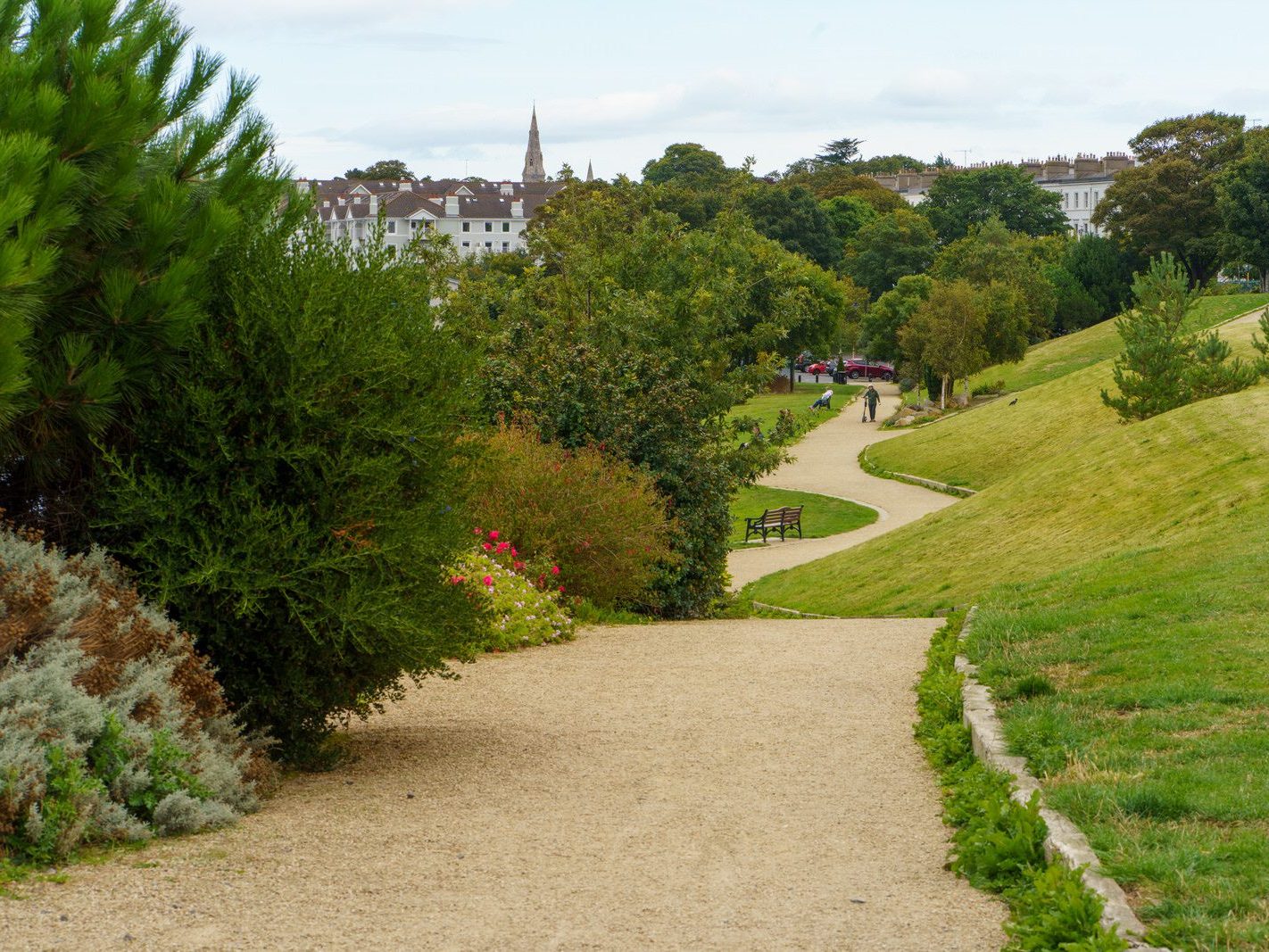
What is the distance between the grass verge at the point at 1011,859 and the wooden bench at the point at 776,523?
24.4 metres

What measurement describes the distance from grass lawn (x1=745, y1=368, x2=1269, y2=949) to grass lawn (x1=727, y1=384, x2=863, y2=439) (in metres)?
27.8

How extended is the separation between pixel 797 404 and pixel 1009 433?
24.0 meters

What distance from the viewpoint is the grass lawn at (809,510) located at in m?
33.4

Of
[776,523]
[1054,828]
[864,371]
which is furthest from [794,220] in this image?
[1054,828]

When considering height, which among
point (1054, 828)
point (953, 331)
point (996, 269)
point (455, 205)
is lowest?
point (1054, 828)

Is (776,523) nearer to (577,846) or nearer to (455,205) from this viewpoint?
(577,846)

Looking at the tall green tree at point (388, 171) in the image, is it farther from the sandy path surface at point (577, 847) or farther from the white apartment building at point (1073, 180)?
the sandy path surface at point (577, 847)

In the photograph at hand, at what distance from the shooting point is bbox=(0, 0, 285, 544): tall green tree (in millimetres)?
6238

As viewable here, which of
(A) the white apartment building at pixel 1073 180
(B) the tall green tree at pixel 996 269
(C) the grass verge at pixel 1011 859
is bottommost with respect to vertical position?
(C) the grass verge at pixel 1011 859

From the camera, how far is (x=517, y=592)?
13.4 meters

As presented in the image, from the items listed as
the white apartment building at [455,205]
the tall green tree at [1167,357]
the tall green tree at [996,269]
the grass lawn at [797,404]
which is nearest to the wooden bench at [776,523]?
the tall green tree at [1167,357]

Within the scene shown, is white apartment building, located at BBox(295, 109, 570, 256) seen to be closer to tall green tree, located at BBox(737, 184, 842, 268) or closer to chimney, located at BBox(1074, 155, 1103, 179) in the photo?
tall green tree, located at BBox(737, 184, 842, 268)

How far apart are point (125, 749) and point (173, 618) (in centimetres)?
115

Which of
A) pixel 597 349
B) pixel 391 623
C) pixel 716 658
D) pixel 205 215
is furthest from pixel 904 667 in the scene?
pixel 597 349
